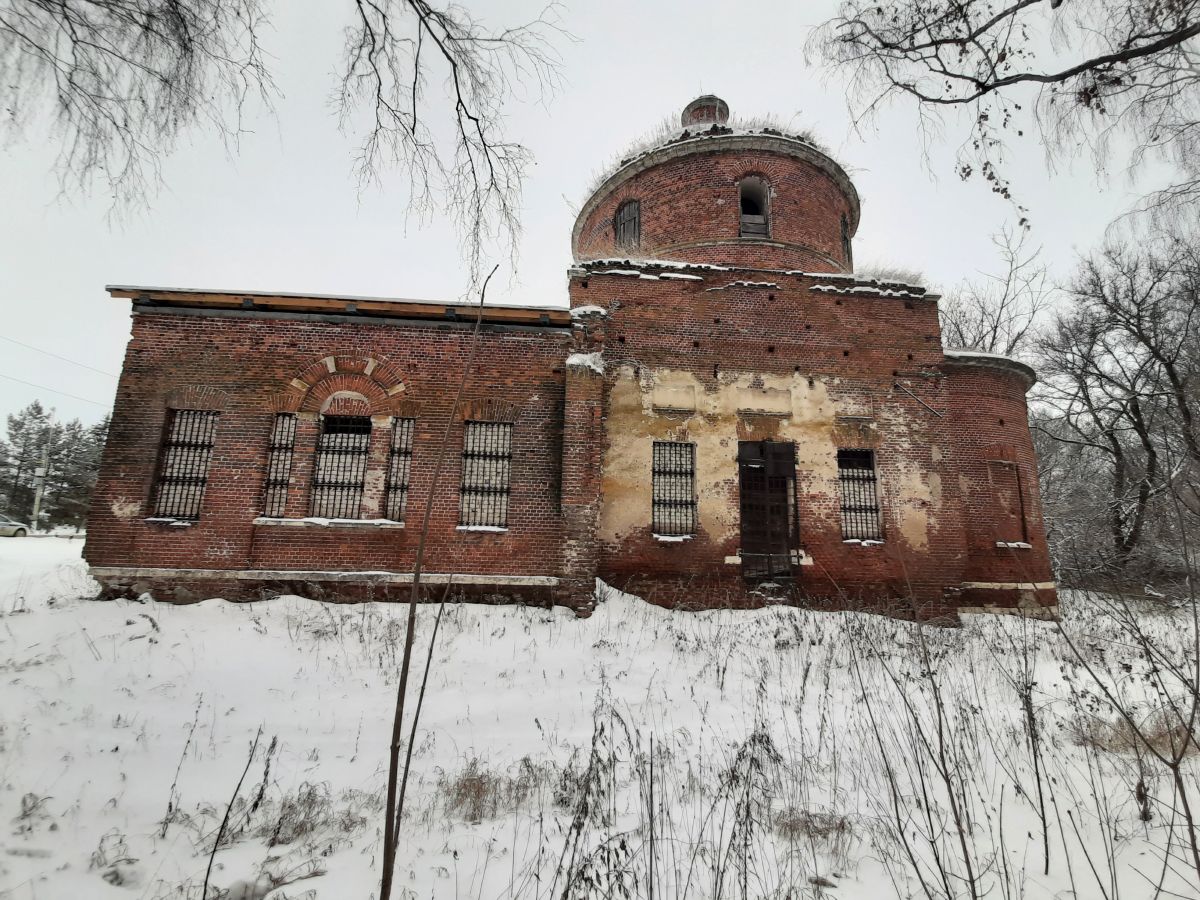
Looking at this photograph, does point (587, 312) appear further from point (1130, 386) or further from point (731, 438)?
point (1130, 386)

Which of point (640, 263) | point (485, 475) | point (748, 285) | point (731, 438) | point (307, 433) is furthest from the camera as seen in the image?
point (748, 285)

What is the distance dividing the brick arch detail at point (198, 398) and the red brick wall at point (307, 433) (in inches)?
1.2

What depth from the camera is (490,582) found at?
991 centimetres

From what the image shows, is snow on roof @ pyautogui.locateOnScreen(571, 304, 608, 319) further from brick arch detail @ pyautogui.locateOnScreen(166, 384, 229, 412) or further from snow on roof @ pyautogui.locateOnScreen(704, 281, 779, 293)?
brick arch detail @ pyautogui.locateOnScreen(166, 384, 229, 412)

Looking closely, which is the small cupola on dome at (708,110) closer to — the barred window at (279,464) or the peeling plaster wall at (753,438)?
the peeling plaster wall at (753,438)

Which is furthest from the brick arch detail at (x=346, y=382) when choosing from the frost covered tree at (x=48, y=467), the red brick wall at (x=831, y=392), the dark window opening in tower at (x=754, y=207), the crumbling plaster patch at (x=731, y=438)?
the frost covered tree at (x=48, y=467)

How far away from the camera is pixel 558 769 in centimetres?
439

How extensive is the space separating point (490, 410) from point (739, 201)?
9.12 metres

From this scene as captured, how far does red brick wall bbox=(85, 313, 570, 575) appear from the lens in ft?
32.0

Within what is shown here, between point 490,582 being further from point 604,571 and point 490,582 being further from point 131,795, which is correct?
point 131,795

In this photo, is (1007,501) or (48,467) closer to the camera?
(1007,501)

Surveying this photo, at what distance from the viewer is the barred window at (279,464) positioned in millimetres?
10062

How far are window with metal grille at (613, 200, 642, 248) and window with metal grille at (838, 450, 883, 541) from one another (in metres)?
8.11

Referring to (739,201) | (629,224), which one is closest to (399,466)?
(629,224)
